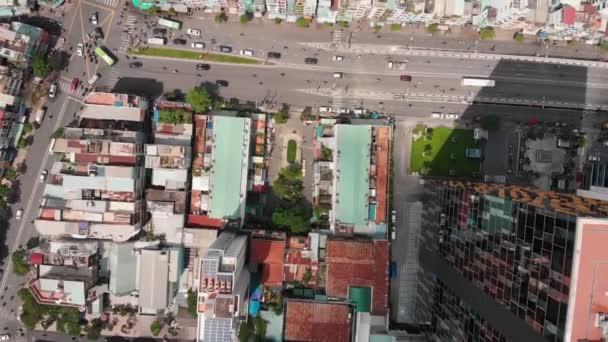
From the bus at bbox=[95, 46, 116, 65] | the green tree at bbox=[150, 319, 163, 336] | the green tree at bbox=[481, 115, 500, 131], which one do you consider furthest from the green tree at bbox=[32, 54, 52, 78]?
the green tree at bbox=[481, 115, 500, 131]

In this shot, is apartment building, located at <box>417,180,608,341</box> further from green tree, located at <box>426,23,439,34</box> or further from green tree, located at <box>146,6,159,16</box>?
green tree, located at <box>146,6,159,16</box>

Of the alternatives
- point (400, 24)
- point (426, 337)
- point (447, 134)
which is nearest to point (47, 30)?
point (400, 24)

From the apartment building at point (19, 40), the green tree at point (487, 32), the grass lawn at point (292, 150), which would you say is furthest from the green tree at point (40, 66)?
the green tree at point (487, 32)

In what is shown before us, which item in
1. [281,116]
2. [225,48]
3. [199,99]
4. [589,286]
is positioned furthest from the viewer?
[225,48]

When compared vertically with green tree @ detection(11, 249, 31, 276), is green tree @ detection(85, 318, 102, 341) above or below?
below

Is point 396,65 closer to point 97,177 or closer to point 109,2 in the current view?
point 109,2

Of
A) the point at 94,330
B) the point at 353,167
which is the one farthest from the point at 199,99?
the point at 94,330
